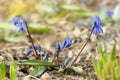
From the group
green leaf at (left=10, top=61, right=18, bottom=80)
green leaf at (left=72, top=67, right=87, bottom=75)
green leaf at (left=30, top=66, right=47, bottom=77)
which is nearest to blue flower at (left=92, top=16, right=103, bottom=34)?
green leaf at (left=72, top=67, right=87, bottom=75)

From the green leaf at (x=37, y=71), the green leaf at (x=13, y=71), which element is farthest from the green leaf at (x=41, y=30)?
the green leaf at (x=13, y=71)

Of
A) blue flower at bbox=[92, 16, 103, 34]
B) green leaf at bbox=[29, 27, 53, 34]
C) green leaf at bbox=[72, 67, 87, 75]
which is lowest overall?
green leaf at bbox=[72, 67, 87, 75]

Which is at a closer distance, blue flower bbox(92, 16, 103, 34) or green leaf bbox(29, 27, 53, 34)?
blue flower bbox(92, 16, 103, 34)

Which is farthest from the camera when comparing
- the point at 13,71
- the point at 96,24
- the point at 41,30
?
the point at 41,30

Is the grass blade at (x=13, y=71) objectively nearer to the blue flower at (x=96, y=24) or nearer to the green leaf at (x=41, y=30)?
the blue flower at (x=96, y=24)

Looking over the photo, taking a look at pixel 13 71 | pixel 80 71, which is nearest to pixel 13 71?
pixel 13 71

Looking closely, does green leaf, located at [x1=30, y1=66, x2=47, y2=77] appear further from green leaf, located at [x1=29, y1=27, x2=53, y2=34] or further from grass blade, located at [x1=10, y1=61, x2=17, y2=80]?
green leaf, located at [x1=29, y1=27, x2=53, y2=34]

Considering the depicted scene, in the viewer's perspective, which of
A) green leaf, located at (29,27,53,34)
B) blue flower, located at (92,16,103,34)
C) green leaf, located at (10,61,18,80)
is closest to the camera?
green leaf, located at (10,61,18,80)

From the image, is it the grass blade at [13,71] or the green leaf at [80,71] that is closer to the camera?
the grass blade at [13,71]

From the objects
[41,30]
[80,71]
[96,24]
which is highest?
[41,30]

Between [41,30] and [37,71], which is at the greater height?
[41,30]

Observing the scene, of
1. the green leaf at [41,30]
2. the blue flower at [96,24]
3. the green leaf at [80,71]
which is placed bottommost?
the green leaf at [80,71]

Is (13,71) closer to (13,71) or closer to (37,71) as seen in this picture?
(13,71)
